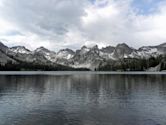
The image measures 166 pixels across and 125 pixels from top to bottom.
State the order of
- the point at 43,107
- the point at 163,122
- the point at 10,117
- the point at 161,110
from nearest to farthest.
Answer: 1. the point at 163,122
2. the point at 10,117
3. the point at 161,110
4. the point at 43,107

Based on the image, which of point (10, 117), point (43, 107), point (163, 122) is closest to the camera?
point (163, 122)

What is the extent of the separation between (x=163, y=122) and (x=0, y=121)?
27457mm

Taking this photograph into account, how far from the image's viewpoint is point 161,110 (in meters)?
47.3

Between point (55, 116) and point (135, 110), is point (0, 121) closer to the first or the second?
point (55, 116)

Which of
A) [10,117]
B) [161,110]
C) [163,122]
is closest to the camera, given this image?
[163,122]

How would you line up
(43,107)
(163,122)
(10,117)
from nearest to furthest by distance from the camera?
(163,122) → (10,117) → (43,107)

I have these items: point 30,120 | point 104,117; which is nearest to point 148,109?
point 104,117

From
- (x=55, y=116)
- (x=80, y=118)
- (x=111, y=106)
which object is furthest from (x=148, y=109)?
(x=55, y=116)

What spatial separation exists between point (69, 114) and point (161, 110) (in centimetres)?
1944

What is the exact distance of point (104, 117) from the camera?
41.3 meters

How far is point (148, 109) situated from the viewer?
48656 mm

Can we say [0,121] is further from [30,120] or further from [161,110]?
[161,110]

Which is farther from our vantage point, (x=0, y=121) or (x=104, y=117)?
(x=104, y=117)

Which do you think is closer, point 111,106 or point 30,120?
point 30,120
